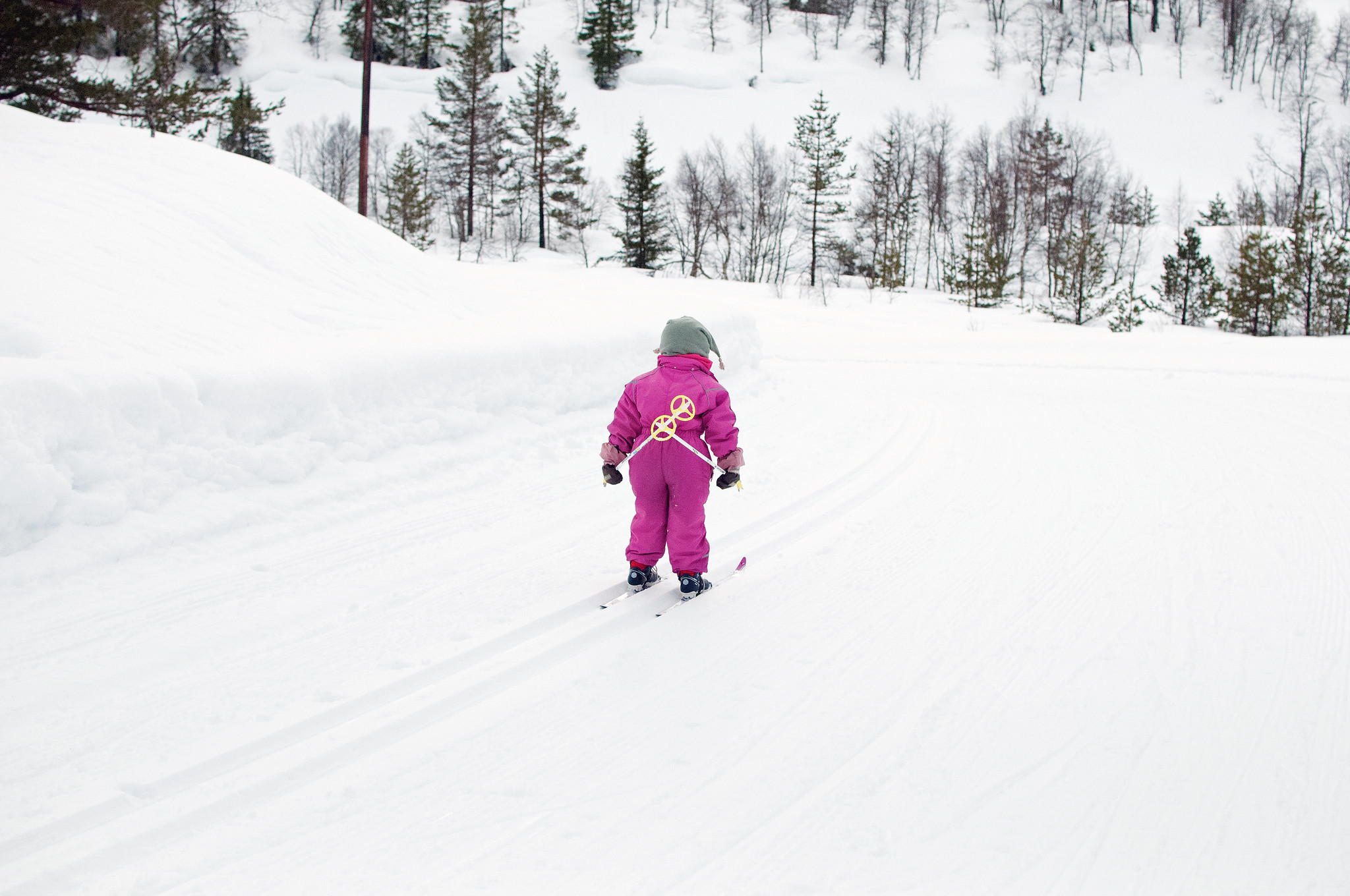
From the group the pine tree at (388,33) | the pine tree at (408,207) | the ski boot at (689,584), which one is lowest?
the ski boot at (689,584)

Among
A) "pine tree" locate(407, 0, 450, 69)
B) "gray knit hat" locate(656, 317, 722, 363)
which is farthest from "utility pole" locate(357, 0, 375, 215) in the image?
"pine tree" locate(407, 0, 450, 69)

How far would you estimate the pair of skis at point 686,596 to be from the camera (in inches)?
160

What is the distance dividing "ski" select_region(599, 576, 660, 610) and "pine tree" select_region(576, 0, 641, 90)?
6532cm

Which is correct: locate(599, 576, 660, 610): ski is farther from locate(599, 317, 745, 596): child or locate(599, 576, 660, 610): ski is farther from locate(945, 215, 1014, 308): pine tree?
locate(945, 215, 1014, 308): pine tree

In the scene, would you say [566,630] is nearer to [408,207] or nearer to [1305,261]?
[1305,261]

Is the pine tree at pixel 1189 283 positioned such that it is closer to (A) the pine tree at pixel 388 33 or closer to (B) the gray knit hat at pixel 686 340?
(B) the gray knit hat at pixel 686 340

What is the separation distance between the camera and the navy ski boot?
425 centimetres

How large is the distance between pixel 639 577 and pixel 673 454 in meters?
0.70

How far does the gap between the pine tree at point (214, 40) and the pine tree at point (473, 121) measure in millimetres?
15142

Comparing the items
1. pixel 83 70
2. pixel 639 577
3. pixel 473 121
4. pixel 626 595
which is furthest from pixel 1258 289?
pixel 473 121

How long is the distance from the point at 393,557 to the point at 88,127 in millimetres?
9576

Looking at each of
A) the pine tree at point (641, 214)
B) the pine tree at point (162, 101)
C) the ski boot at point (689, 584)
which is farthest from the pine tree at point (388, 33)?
the ski boot at point (689, 584)

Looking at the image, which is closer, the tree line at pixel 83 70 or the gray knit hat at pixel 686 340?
the gray knit hat at pixel 686 340

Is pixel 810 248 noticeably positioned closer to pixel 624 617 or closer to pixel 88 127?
pixel 88 127
